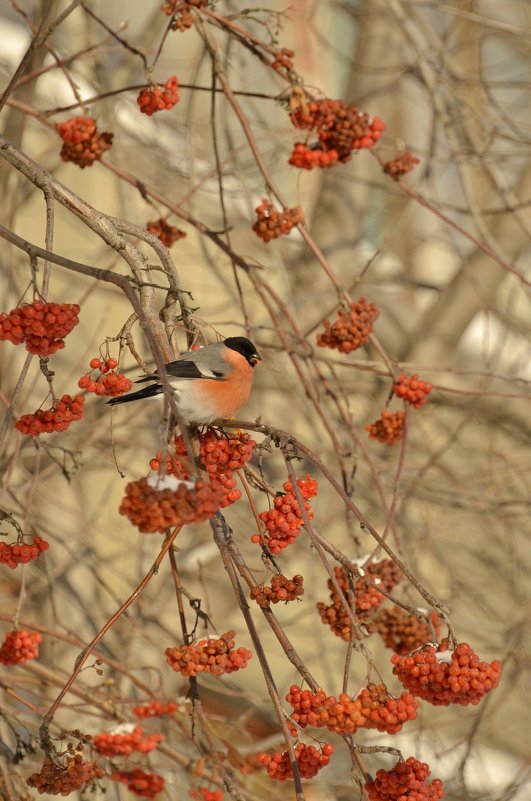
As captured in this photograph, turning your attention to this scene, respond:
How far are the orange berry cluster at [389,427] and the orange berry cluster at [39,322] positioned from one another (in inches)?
43.7

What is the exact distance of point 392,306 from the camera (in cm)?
528

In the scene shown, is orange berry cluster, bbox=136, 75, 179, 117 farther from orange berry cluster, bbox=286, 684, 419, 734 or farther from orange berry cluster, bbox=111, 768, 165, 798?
orange berry cluster, bbox=111, 768, 165, 798

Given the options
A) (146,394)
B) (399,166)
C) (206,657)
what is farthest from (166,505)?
(399,166)

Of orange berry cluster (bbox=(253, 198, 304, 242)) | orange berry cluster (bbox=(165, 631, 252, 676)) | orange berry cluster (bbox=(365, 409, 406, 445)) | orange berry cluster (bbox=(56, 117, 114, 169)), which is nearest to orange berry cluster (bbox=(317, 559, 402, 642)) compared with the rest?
orange berry cluster (bbox=(165, 631, 252, 676))

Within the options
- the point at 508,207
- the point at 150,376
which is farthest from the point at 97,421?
the point at 150,376

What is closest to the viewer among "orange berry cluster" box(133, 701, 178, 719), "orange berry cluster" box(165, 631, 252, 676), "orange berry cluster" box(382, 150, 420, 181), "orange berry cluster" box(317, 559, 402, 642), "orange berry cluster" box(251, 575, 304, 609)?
"orange berry cluster" box(251, 575, 304, 609)

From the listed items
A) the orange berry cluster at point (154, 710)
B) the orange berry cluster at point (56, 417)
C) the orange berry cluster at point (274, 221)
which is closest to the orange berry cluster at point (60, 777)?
the orange berry cluster at point (56, 417)

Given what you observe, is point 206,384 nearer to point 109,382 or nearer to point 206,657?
point 109,382

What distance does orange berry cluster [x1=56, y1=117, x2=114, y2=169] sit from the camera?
237 cm

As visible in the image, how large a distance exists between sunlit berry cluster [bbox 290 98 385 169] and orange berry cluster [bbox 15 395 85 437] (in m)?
1.03

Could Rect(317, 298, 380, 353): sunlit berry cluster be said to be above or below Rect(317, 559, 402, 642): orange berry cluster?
above

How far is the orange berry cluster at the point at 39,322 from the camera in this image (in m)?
1.49

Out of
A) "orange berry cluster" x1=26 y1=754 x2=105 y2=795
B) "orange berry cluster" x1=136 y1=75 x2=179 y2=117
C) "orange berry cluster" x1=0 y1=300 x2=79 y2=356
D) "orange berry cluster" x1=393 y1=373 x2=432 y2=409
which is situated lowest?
"orange berry cluster" x1=26 y1=754 x2=105 y2=795

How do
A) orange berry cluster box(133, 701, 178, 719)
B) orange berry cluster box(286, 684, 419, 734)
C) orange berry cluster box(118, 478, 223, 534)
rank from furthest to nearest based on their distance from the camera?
orange berry cluster box(133, 701, 178, 719)
orange berry cluster box(286, 684, 419, 734)
orange berry cluster box(118, 478, 223, 534)
